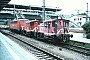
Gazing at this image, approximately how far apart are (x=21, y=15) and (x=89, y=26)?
54.7 meters

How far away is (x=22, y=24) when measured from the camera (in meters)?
38.1

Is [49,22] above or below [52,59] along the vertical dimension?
above

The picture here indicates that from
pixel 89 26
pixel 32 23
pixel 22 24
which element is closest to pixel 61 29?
pixel 89 26

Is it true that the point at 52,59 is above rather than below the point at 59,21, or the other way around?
below

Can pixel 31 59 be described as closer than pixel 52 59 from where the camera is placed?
Yes

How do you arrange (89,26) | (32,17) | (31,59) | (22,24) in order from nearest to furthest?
(31,59)
(89,26)
(22,24)
(32,17)

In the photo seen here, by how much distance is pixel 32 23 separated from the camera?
31.8 m

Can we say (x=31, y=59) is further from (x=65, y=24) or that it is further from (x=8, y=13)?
(x=8, y=13)

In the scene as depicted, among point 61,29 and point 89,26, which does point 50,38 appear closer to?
point 61,29

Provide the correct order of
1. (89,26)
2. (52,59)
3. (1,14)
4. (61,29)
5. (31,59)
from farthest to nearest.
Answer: (1,14)
(89,26)
(61,29)
(52,59)
(31,59)

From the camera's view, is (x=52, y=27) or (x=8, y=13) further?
(x=8, y=13)

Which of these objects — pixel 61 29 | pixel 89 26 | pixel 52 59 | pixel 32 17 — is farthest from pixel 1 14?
pixel 52 59

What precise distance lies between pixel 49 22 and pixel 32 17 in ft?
205

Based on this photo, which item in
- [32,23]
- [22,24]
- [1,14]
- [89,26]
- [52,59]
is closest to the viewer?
[52,59]
